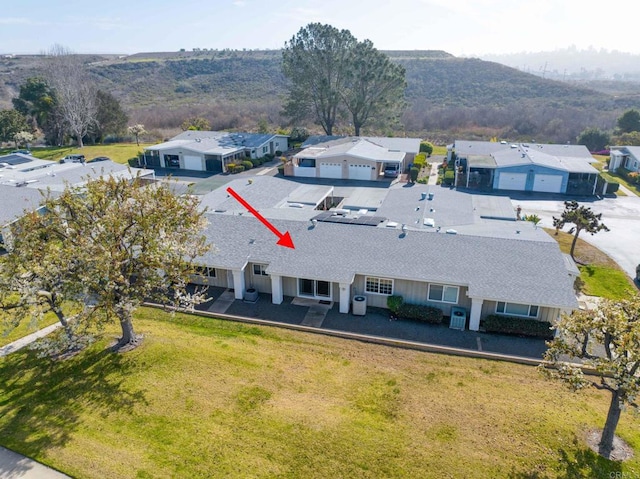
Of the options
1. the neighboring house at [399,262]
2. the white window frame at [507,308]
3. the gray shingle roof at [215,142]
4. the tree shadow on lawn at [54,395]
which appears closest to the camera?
the tree shadow on lawn at [54,395]

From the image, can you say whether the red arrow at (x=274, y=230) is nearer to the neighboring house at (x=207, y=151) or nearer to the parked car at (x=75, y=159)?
the neighboring house at (x=207, y=151)

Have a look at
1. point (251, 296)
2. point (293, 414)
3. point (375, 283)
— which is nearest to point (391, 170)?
→ point (375, 283)

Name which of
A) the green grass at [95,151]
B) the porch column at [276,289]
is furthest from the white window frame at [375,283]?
the green grass at [95,151]

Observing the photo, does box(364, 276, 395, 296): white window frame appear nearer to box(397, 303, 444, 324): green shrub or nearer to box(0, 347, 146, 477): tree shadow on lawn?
box(397, 303, 444, 324): green shrub

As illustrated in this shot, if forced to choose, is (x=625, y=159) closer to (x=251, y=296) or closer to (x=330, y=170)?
(x=330, y=170)

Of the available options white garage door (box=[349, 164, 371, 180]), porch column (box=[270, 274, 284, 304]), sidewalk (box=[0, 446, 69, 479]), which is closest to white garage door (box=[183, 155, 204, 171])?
white garage door (box=[349, 164, 371, 180])

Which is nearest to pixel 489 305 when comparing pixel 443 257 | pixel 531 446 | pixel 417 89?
pixel 443 257
